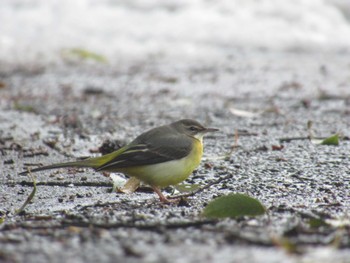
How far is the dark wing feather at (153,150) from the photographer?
4.88 meters

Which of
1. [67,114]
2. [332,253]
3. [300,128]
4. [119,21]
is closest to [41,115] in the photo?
[67,114]

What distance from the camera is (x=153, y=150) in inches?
200

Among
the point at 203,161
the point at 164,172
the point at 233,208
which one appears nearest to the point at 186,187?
the point at 164,172

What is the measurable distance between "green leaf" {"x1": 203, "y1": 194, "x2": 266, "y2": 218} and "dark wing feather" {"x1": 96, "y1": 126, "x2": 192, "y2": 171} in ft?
3.77

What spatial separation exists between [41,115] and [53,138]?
1.23 metres

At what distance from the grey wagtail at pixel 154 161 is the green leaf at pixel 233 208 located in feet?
3.01

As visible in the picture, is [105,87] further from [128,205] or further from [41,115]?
[128,205]

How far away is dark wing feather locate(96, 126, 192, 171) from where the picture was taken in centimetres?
488

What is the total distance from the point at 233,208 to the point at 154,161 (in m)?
1.27

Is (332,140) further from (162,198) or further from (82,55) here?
(82,55)

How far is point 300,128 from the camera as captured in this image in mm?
7031

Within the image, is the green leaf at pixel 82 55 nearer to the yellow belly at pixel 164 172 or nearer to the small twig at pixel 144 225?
the yellow belly at pixel 164 172

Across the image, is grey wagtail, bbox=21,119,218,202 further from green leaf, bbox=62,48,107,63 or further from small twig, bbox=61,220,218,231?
green leaf, bbox=62,48,107,63

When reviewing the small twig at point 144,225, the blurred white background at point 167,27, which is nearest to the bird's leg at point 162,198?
the small twig at point 144,225
